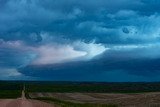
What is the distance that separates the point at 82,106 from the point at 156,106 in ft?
35.7

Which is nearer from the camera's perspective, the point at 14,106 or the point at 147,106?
the point at 147,106

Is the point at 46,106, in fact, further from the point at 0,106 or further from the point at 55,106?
the point at 0,106

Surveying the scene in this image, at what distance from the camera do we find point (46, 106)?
51344 mm

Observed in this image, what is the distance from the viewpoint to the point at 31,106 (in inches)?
1992

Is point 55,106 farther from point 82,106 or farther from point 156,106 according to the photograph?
point 156,106

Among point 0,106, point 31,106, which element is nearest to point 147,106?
point 31,106

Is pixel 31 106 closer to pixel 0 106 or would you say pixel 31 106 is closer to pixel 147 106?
pixel 0 106

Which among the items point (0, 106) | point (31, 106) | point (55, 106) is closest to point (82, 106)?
point (55, 106)

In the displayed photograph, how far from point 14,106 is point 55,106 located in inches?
203

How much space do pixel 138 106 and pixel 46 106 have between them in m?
11.0

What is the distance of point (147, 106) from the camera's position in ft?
154

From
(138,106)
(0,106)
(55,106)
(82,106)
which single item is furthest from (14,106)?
(138,106)

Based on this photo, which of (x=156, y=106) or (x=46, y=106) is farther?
(x=46, y=106)

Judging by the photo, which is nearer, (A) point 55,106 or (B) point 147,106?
(B) point 147,106
